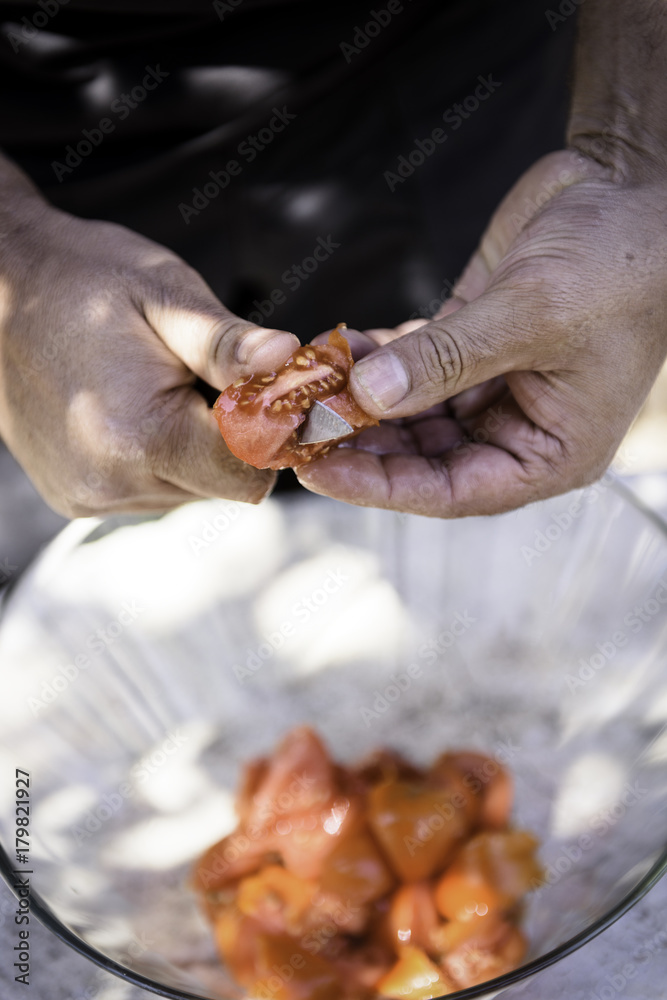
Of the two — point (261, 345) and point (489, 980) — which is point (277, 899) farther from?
point (261, 345)

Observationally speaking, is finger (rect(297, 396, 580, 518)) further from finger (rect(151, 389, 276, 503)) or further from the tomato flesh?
the tomato flesh

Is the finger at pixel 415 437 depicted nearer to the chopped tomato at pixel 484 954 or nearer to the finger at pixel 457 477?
the finger at pixel 457 477

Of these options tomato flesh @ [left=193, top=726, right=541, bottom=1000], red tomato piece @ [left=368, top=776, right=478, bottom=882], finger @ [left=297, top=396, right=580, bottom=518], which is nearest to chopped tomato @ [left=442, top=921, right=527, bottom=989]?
tomato flesh @ [left=193, top=726, right=541, bottom=1000]

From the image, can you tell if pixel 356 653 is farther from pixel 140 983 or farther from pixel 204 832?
pixel 140 983

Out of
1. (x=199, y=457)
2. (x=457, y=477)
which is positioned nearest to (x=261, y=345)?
(x=199, y=457)

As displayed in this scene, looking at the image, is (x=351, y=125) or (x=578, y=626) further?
(x=351, y=125)

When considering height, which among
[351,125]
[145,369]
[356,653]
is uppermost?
[351,125]

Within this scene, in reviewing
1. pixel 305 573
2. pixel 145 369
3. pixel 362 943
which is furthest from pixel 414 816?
pixel 145 369

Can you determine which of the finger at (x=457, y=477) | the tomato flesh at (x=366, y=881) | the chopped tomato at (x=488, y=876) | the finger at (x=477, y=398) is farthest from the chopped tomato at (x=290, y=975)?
the finger at (x=477, y=398)
